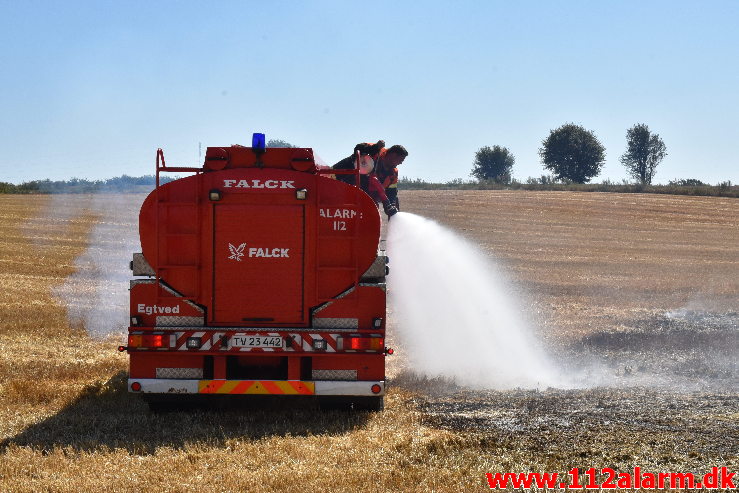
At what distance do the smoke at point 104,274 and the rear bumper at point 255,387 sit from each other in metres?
5.26

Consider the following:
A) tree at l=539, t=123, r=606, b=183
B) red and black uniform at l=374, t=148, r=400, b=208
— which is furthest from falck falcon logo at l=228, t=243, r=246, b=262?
tree at l=539, t=123, r=606, b=183

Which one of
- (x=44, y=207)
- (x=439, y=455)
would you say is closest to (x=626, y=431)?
(x=439, y=455)

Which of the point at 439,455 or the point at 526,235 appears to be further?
the point at 526,235

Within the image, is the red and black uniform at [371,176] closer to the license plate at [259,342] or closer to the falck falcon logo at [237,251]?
the falck falcon logo at [237,251]

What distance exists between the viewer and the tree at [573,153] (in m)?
109

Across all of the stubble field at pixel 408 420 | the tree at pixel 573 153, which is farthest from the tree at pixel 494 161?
the stubble field at pixel 408 420

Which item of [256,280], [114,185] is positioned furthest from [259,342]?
[114,185]

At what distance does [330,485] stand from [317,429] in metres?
1.94

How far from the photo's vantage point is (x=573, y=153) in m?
109

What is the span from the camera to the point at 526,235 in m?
33.8

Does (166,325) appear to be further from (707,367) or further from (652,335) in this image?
(652,335)

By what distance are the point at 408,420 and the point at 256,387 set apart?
143 centimetres

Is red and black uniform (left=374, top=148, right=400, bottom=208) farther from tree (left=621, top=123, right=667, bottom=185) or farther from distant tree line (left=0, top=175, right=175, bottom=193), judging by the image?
tree (left=621, top=123, right=667, bottom=185)

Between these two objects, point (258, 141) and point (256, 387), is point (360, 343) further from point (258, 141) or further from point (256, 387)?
point (258, 141)
